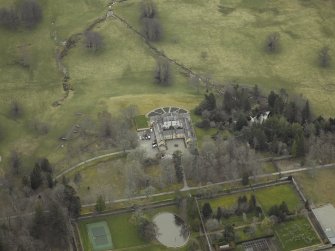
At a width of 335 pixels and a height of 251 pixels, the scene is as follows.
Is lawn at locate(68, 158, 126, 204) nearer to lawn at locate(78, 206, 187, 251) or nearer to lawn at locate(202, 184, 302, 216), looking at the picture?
lawn at locate(78, 206, 187, 251)

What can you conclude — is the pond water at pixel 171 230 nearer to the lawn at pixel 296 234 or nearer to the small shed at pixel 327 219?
the lawn at pixel 296 234

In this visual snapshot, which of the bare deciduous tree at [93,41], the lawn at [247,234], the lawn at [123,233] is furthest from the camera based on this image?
the bare deciduous tree at [93,41]

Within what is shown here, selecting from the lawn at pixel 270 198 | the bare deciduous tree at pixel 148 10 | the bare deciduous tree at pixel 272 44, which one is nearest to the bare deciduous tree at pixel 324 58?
the bare deciduous tree at pixel 272 44

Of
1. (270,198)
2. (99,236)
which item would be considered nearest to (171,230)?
(99,236)

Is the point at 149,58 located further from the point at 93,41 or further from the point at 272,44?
the point at 272,44

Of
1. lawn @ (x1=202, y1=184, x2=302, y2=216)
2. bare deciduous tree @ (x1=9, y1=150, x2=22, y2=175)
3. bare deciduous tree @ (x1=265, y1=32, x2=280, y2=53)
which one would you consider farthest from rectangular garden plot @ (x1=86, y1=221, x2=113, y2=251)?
bare deciduous tree @ (x1=265, y1=32, x2=280, y2=53)
